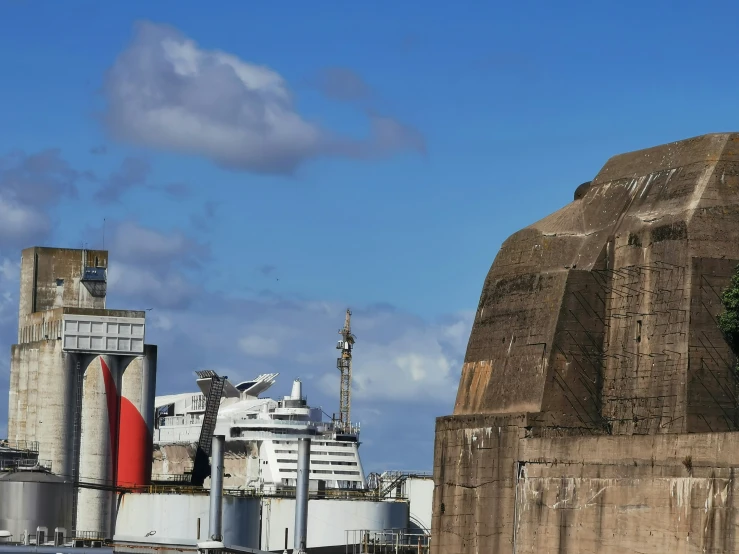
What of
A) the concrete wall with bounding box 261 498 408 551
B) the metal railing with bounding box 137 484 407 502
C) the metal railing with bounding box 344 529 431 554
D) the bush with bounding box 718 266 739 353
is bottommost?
the metal railing with bounding box 344 529 431 554

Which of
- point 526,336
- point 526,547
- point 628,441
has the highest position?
point 526,336

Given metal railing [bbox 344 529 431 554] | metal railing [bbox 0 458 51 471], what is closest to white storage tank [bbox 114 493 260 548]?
metal railing [bbox 0 458 51 471]

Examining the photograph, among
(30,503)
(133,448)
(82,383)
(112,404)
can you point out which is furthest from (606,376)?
(133,448)

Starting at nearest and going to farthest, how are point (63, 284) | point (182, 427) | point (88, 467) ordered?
point (88, 467) < point (63, 284) < point (182, 427)

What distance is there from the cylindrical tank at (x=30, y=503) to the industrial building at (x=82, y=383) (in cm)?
207

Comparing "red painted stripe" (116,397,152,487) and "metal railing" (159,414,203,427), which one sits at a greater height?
"metal railing" (159,414,203,427)

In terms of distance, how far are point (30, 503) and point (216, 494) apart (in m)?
8.88

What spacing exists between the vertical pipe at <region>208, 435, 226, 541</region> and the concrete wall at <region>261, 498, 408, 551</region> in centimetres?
1695

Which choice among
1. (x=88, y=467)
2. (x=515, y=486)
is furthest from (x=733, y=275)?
(x=88, y=467)

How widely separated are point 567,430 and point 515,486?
8.67ft

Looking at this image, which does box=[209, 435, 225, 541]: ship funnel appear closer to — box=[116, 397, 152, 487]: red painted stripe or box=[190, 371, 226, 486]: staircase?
box=[116, 397, 152, 487]: red painted stripe

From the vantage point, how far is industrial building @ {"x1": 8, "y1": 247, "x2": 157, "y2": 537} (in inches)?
3118

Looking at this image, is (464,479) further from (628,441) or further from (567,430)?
(628,441)

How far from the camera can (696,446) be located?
49.1 metres
